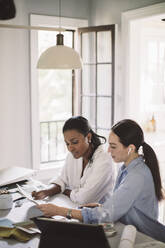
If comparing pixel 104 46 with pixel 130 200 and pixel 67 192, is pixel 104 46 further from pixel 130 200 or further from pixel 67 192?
pixel 130 200

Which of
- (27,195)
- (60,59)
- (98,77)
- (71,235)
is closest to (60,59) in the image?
(60,59)

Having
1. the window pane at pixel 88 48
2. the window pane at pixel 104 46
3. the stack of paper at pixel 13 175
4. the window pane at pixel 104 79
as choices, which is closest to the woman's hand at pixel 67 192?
the stack of paper at pixel 13 175

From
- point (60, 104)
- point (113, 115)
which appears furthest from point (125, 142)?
point (60, 104)

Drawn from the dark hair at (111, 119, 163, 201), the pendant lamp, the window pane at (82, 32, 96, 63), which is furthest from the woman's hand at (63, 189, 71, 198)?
the window pane at (82, 32, 96, 63)

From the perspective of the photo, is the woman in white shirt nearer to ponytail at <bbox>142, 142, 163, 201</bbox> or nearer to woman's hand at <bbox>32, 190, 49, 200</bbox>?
woman's hand at <bbox>32, 190, 49, 200</bbox>

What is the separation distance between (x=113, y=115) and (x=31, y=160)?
3.84 feet

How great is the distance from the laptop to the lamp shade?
102 centimetres

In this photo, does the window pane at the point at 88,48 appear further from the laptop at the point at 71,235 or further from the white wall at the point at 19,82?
the laptop at the point at 71,235

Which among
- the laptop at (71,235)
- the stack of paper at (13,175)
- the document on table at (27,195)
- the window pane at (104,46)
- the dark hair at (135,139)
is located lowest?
the document on table at (27,195)

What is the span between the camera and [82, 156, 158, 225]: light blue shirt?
1729 millimetres

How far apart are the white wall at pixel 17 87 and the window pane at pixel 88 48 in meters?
0.51

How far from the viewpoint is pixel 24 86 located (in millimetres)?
3938

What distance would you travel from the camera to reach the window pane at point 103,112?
3982 mm

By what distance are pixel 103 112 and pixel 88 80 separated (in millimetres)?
512
